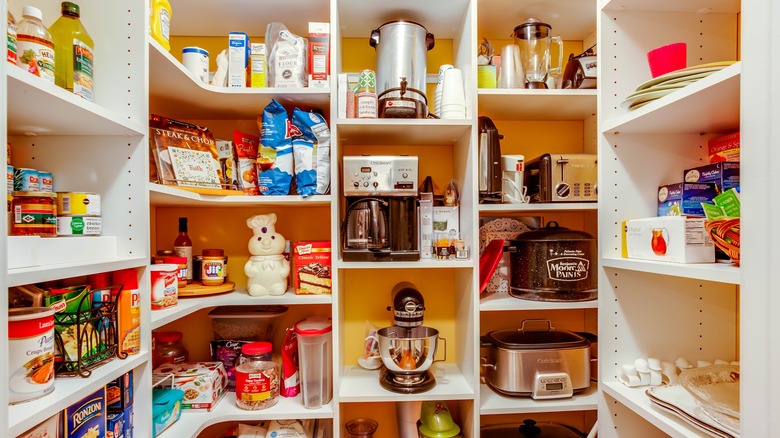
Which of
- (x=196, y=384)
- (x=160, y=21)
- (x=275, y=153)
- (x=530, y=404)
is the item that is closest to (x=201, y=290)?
(x=196, y=384)

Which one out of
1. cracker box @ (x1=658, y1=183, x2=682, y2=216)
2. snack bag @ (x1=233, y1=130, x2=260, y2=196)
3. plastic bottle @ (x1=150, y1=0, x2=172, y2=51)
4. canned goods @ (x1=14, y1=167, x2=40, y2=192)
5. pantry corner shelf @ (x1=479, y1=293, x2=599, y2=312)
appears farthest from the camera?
snack bag @ (x1=233, y1=130, x2=260, y2=196)

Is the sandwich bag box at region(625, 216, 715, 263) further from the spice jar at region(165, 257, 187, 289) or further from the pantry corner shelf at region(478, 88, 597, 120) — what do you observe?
the spice jar at region(165, 257, 187, 289)

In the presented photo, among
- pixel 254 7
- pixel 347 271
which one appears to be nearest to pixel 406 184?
pixel 347 271

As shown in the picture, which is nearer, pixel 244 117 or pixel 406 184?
pixel 406 184

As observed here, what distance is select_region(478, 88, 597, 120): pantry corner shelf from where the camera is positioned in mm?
1588

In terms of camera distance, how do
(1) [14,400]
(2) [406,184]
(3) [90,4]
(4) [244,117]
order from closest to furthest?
(1) [14,400], (3) [90,4], (2) [406,184], (4) [244,117]

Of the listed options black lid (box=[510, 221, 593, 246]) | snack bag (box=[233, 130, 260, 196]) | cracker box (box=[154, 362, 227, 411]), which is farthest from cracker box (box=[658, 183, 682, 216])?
cracker box (box=[154, 362, 227, 411])

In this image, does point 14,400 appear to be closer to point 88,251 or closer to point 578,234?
point 88,251

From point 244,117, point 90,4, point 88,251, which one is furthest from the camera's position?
point 244,117

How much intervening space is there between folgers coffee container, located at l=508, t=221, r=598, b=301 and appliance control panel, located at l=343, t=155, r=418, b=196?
536 mm

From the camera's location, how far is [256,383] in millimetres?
1532

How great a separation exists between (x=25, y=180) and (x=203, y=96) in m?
0.72

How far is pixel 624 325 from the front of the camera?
3.83 feet

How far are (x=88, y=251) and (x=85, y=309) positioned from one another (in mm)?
149
